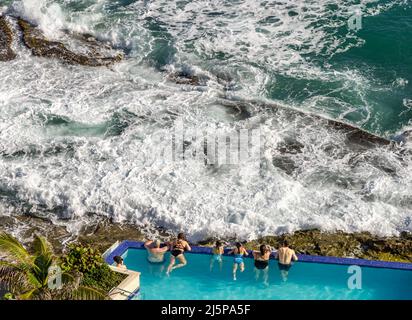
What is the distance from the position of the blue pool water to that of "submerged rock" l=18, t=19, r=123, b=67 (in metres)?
14.4

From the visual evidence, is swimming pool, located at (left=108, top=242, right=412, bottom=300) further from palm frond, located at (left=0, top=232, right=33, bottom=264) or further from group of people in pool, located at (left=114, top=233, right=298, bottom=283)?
palm frond, located at (left=0, top=232, right=33, bottom=264)

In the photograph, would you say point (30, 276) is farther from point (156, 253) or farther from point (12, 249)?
point (156, 253)

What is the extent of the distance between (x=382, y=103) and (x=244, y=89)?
5622mm

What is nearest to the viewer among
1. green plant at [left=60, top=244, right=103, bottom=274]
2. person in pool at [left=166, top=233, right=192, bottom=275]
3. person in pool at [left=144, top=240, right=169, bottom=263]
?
green plant at [left=60, top=244, right=103, bottom=274]

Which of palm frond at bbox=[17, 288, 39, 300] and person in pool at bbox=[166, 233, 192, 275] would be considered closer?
palm frond at bbox=[17, 288, 39, 300]

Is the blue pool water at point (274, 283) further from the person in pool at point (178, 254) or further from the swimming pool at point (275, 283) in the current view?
the person in pool at point (178, 254)

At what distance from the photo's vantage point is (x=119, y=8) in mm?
32844

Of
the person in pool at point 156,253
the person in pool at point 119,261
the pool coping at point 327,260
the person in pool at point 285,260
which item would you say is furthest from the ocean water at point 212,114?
the person in pool at point 119,261

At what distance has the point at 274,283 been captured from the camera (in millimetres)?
15000

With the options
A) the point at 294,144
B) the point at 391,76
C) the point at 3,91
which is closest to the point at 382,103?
the point at 391,76

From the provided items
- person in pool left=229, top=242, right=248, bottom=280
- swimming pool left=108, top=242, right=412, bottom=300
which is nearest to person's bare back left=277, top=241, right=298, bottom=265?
swimming pool left=108, top=242, right=412, bottom=300

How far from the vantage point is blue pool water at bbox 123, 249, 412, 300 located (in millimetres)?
14711

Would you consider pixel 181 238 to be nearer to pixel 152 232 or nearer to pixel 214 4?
pixel 152 232

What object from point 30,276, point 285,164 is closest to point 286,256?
point 285,164
